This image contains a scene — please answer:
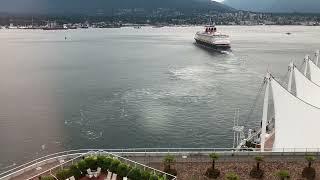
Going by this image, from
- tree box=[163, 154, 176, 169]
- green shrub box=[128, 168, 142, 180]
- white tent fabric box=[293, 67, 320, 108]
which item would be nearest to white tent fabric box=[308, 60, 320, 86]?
white tent fabric box=[293, 67, 320, 108]

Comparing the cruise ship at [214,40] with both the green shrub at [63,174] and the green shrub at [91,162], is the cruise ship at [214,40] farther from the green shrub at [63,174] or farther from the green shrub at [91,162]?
the green shrub at [63,174]

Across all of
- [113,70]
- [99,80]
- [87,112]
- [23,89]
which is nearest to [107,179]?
[87,112]

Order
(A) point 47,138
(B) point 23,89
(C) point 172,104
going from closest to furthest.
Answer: (A) point 47,138, (C) point 172,104, (B) point 23,89

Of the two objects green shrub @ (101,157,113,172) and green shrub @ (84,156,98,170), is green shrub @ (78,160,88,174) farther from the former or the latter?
green shrub @ (101,157,113,172)

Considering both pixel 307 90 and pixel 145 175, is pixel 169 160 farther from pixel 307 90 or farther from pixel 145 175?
pixel 307 90

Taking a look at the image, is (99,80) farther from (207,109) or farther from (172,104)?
(207,109)

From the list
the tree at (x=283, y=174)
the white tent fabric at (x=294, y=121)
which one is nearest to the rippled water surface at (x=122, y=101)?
the white tent fabric at (x=294, y=121)
